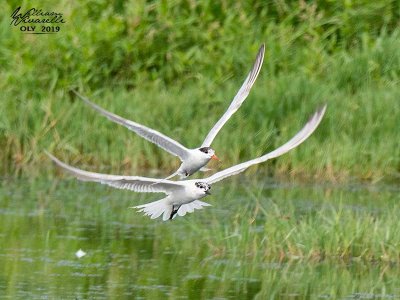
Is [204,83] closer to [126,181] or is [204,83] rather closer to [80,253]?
[80,253]

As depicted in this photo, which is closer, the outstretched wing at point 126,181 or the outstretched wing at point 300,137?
the outstretched wing at point 126,181

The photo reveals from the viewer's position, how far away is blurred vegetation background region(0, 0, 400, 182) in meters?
15.5

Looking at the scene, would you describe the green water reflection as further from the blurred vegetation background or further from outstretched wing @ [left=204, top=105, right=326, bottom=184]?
outstretched wing @ [left=204, top=105, right=326, bottom=184]

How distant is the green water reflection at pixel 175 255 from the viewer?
1088 centimetres

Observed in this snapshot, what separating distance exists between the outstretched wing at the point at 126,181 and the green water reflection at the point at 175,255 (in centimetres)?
101

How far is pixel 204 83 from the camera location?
1691cm

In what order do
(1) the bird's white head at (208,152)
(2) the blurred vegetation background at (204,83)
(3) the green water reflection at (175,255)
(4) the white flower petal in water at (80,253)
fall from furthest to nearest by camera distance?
(2) the blurred vegetation background at (204,83) → (4) the white flower petal in water at (80,253) → (3) the green water reflection at (175,255) → (1) the bird's white head at (208,152)

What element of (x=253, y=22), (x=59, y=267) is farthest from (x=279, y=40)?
(x=59, y=267)

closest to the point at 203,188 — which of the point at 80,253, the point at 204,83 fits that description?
the point at 80,253

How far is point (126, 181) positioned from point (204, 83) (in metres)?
7.66

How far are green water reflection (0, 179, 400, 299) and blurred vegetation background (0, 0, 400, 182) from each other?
2.67 feet

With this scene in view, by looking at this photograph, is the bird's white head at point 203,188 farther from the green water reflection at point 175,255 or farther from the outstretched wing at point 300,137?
the green water reflection at point 175,255

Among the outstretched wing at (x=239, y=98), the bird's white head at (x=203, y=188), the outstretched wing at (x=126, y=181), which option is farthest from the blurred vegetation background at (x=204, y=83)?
the bird's white head at (x=203, y=188)

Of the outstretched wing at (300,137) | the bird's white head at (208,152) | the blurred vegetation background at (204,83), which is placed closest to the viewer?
the outstretched wing at (300,137)
